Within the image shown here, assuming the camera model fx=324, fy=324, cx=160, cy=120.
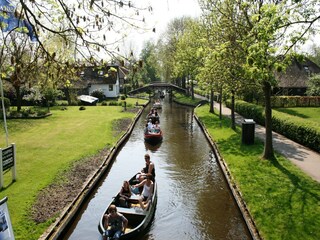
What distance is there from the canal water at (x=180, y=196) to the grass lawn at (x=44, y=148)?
1.72 metres

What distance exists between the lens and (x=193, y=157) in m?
23.0

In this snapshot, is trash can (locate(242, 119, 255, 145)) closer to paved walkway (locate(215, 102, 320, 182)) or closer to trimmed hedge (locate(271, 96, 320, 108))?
paved walkway (locate(215, 102, 320, 182))

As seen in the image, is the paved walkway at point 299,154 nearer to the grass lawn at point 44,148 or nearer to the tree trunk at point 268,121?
the tree trunk at point 268,121

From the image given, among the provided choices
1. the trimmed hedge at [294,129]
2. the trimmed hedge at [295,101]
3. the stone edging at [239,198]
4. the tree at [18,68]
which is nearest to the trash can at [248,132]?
the stone edging at [239,198]

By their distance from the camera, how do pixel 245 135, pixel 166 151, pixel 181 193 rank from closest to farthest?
1. pixel 181 193
2. pixel 245 135
3. pixel 166 151

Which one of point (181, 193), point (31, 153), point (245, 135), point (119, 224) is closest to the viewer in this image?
point (119, 224)

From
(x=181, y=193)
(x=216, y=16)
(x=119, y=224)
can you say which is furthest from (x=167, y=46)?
(x=119, y=224)

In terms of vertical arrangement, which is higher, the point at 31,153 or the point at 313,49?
the point at 313,49

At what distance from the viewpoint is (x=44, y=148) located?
73.4 ft

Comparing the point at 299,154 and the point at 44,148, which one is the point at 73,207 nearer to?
the point at 44,148

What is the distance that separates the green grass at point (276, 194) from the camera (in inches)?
442

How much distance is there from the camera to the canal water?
12.5 metres

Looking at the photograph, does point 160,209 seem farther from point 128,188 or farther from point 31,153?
point 31,153

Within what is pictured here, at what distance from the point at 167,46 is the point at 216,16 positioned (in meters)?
46.1
